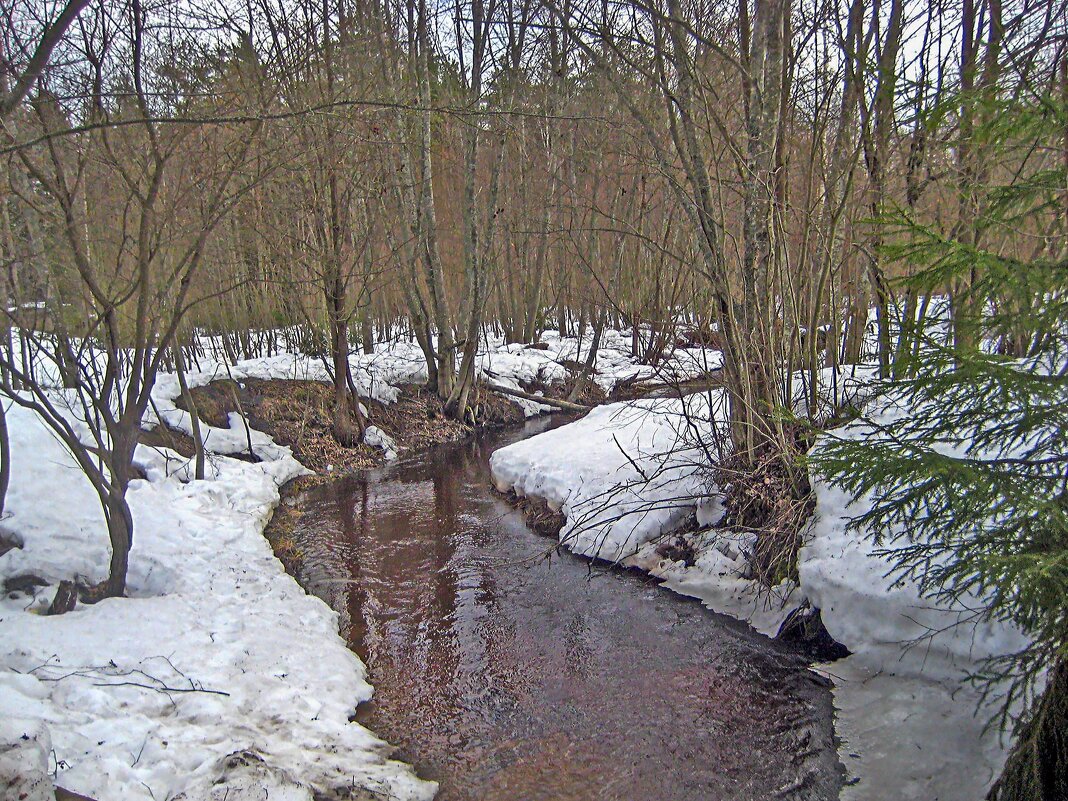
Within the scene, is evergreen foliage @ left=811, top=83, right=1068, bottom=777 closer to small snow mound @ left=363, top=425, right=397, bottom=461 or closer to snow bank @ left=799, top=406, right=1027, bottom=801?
snow bank @ left=799, top=406, right=1027, bottom=801

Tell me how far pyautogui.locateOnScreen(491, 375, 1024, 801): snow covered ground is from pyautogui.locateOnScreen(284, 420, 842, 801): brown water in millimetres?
226

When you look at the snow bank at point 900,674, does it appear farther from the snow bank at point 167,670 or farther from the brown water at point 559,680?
the snow bank at point 167,670

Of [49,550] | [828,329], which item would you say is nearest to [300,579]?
[49,550]

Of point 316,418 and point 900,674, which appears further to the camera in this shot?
point 316,418

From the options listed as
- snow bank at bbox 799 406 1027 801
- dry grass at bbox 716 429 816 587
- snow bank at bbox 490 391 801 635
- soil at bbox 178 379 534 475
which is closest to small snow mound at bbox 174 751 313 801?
snow bank at bbox 799 406 1027 801

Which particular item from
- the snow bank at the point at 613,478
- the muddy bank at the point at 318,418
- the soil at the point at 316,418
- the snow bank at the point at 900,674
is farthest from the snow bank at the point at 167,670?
the soil at the point at 316,418

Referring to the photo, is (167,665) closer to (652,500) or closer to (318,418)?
(652,500)

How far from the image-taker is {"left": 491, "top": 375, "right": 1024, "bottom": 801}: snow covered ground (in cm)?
371

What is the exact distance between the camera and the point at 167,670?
169 inches

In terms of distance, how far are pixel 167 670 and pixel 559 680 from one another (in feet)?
8.39

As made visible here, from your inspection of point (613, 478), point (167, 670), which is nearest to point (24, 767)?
point (167, 670)

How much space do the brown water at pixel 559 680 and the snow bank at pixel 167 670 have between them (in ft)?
1.15

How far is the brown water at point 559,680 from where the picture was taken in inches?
151

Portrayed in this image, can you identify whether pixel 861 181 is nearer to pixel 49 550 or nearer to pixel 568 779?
pixel 568 779
